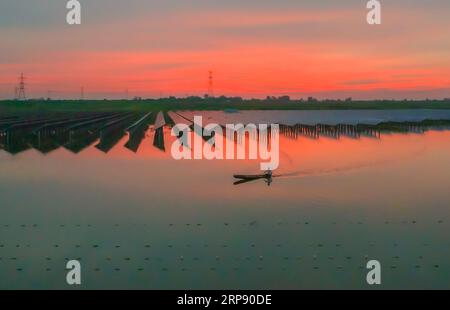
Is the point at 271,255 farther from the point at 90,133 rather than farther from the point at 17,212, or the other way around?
the point at 90,133

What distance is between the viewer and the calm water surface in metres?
9.57

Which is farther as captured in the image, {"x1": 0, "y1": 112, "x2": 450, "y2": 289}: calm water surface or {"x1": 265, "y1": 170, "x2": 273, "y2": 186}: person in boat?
{"x1": 265, "y1": 170, "x2": 273, "y2": 186}: person in boat

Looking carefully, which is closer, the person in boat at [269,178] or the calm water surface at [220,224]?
the calm water surface at [220,224]

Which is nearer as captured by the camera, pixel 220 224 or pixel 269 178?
pixel 220 224

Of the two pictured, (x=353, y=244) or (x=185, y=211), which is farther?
(x=185, y=211)

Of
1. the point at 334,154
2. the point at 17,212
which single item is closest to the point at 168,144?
the point at 334,154

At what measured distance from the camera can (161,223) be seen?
12.9 metres

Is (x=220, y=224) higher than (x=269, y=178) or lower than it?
lower

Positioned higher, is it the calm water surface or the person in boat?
the person in boat

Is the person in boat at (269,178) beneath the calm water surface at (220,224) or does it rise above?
above

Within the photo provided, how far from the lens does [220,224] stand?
1281 cm

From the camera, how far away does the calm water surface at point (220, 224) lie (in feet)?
31.4

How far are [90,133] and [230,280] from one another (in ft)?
96.9
